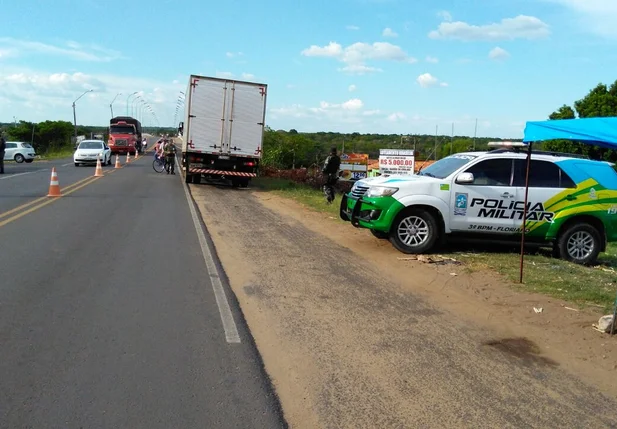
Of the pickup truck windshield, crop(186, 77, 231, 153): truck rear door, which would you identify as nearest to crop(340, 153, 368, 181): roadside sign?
crop(186, 77, 231, 153): truck rear door

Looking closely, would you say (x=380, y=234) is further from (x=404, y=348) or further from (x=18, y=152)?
(x=18, y=152)

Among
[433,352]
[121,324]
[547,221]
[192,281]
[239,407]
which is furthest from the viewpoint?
[547,221]

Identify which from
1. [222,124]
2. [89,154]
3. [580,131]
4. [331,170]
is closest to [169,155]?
[222,124]

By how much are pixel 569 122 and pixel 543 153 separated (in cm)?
410

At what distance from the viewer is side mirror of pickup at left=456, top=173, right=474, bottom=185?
9922 millimetres

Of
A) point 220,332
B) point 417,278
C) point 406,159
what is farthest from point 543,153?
point 406,159

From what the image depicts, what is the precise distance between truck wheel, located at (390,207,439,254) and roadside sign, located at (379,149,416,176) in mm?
9998

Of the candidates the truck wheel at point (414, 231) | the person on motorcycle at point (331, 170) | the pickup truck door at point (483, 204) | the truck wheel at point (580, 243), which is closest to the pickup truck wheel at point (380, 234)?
the truck wheel at point (414, 231)

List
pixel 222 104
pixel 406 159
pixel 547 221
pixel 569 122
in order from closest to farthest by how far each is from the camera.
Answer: pixel 569 122
pixel 547 221
pixel 406 159
pixel 222 104

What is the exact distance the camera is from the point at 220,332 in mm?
5793

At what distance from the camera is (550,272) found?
8883 millimetres

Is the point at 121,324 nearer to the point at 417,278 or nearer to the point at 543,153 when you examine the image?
the point at 417,278

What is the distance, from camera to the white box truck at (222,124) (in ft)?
71.0

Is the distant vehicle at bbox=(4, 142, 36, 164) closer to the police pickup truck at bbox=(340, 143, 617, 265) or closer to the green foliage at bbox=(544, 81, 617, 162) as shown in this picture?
the green foliage at bbox=(544, 81, 617, 162)
